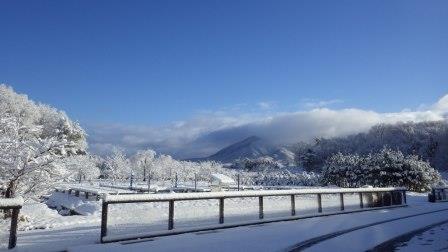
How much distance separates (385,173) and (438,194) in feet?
60.7

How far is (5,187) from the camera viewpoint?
1620 cm

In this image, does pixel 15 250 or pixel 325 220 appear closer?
pixel 15 250

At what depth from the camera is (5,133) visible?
19.0m

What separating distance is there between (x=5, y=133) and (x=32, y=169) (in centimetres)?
349

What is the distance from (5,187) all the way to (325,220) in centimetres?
1178

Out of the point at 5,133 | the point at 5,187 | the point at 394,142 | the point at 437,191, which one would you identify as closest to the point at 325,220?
the point at 5,187

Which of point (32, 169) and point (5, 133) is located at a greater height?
point (5, 133)

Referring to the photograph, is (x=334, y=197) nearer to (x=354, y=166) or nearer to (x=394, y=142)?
(x=354, y=166)

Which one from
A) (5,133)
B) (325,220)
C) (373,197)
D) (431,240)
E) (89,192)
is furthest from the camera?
(89,192)

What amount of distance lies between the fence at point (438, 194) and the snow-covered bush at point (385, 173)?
16557 mm

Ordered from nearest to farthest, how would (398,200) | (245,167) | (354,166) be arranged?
(398,200) → (354,166) → (245,167)

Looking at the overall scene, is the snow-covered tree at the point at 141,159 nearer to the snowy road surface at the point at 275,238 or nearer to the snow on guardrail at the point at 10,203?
the snowy road surface at the point at 275,238

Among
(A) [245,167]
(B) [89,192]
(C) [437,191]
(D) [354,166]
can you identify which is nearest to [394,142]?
(A) [245,167]

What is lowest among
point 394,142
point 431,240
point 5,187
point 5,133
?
point 431,240
